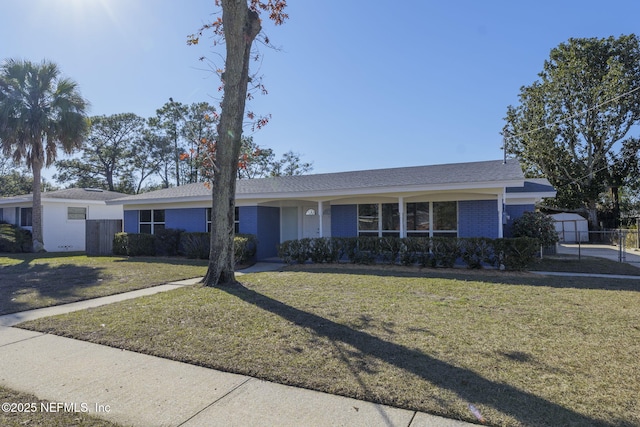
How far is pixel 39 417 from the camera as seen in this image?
9.71 ft

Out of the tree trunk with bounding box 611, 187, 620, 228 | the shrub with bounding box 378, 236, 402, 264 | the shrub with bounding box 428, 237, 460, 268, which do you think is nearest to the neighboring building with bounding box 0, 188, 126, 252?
the shrub with bounding box 378, 236, 402, 264

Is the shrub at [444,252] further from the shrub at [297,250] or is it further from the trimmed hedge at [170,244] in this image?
the trimmed hedge at [170,244]

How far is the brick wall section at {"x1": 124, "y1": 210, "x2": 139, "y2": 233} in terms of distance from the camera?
1753cm

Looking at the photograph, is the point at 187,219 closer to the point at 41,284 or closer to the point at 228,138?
the point at 41,284

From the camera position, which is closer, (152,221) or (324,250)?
(324,250)

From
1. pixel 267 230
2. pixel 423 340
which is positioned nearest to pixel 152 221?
pixel 267 230

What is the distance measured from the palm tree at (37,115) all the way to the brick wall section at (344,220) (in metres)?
13.0

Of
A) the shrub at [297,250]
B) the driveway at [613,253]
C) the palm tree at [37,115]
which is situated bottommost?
the driveway at [613,253]


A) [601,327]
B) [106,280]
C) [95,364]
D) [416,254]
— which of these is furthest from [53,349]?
[416,254]

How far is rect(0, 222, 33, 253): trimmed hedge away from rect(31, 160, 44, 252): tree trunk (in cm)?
44

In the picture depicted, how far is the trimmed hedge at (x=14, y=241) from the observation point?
59.3ft

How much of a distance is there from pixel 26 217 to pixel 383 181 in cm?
2046

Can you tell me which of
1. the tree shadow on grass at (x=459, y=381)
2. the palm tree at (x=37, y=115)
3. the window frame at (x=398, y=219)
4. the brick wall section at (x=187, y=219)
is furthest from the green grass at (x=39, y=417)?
the palm tree at (x=37, y=115)

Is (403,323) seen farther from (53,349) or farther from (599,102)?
(599,102)
